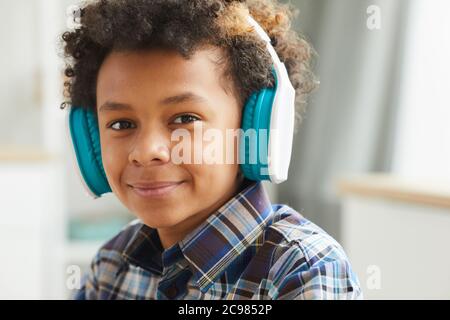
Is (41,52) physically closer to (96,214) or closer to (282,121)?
(96,214)

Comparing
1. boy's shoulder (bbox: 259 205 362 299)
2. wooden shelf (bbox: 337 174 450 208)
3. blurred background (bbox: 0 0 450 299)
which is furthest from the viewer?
blurred background (bbox: 0 0 450 299)

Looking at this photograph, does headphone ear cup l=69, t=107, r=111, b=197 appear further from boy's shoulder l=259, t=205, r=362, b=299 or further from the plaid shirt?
boy's shoulder l=259, t=205, r=362, b=299

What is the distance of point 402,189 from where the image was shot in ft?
A: 3.94

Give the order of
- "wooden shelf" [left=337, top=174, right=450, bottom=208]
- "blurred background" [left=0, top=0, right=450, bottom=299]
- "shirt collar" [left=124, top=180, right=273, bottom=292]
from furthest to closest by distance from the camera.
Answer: "blurred background" [left=0, top=0, right=450, bottom=299]
"wooden shelf" [left=337, top=174, right=450, bottom=208]
"shirt collar" [left=124, top=180, right=273, bottom=292]

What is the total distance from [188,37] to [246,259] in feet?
0.83

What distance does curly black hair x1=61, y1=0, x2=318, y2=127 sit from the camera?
2.30ft

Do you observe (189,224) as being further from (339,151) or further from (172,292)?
(339,151)

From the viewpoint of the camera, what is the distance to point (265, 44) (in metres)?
0.74

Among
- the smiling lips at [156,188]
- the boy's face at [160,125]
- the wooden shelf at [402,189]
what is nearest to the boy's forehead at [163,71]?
the boy's face at [160,125]

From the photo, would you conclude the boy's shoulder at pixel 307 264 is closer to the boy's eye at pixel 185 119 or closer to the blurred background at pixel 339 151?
the boy's eye at pixel 185 119

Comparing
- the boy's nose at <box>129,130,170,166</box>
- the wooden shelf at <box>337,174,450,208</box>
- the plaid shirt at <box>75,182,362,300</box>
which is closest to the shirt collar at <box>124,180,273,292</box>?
the plaid shirt at <box>75,182,362,300</box>

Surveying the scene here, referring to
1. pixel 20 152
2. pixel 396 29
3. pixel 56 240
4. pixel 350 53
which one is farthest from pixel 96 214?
pixel 396 29

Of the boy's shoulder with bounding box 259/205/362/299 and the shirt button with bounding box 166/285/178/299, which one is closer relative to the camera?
the boy's shoulder with bounding box 259/205/362/299

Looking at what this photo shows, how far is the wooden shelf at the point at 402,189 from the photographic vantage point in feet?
3.51
